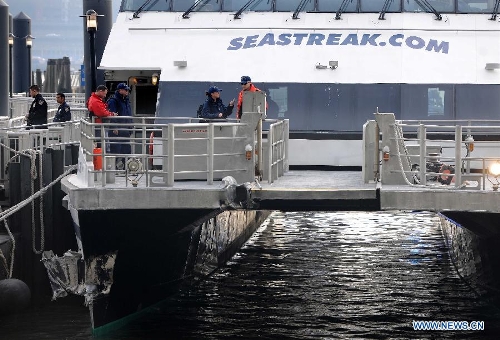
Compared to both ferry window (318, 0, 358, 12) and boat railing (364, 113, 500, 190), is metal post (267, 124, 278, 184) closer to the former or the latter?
boat railing (364, 113, 500, 190)

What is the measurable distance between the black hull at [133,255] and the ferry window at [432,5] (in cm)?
Result: 540

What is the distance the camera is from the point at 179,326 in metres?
17.7

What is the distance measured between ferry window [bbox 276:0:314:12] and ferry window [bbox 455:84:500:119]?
126 inches

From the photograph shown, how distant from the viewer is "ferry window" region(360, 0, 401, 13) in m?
20.6

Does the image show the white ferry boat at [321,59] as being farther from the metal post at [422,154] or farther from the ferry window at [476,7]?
the metal post at [422,154]

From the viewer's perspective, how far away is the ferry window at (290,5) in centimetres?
2070

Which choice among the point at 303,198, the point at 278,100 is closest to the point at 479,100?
the point at 278,100

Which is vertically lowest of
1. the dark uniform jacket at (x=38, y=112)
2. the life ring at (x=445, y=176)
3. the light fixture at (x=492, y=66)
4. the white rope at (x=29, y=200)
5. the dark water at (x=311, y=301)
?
the dark water at (x=311, y=301)

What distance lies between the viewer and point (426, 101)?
1919cm

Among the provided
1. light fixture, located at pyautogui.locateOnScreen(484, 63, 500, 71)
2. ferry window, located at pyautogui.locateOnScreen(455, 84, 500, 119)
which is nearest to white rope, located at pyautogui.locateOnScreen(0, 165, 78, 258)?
ferry window, located at pyautogui.locateOnScreen(455, 84, 500, 119)

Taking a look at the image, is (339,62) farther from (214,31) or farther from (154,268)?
(154,268)

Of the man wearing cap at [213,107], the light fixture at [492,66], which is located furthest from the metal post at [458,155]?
the light fixture at [492,66]

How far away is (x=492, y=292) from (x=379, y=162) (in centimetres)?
341

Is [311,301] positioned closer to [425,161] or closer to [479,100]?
[479,100]
